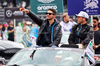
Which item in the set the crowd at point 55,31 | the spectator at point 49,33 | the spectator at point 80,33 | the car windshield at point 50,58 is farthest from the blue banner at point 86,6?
the car windshield at point 50,58

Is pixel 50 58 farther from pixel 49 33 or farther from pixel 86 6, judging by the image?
pixel 86 6

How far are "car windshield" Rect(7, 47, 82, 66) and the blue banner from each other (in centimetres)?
511

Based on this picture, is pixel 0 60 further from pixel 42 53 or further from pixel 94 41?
pixel 94 41

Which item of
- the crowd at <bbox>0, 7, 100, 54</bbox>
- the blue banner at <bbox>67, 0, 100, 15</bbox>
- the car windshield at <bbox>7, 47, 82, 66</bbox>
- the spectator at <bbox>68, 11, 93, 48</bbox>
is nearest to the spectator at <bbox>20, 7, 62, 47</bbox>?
the crowd at <bbox>0, 7, 100, 54</bbox>

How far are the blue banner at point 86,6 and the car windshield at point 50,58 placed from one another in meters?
5.11

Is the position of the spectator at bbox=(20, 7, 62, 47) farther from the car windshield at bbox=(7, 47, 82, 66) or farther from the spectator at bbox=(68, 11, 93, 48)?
the car windshield at bbox=(7, 47, 82, 66)

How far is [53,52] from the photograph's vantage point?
6.74 m

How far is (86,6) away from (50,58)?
5.55m

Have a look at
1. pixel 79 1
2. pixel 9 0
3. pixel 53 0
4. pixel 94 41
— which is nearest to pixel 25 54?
pixel 94 41

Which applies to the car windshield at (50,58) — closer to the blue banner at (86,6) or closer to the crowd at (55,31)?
the crowd at (55,31)

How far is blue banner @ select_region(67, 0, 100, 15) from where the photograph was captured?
11.7m

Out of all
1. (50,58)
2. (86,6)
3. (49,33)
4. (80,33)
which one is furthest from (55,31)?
(86,6)

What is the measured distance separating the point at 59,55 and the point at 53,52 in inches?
6.8

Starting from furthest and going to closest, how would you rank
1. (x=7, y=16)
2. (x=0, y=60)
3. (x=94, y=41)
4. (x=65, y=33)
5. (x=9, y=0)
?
(x=9, y=0) → (x=7, y=16) → (x=65, y=33) → (x=94, y=41) → (x=0, y=60)
